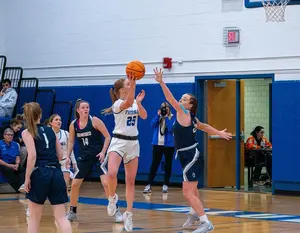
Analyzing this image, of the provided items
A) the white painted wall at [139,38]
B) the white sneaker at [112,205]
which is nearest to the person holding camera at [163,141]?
the white painted wall at [139,38]

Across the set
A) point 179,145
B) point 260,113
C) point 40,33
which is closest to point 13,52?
point 40,33

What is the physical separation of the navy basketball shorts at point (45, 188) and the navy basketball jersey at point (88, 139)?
377cm

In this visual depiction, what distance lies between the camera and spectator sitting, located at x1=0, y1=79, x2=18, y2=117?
808 inches

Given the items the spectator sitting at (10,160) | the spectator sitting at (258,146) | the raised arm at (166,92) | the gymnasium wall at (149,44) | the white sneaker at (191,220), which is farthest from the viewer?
the spectator sitting at (258,146)

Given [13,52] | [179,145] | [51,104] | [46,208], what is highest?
[13,52]

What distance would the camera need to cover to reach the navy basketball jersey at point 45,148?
8.62 meters

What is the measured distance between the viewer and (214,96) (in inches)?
759

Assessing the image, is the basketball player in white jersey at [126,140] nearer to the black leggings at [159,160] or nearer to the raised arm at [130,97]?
the raised arm at [130,97]

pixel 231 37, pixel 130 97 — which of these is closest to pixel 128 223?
pixel 130 97

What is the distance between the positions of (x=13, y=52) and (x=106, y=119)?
4217 millimetres

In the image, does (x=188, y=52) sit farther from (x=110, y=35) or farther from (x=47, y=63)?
(x=47, y=63)

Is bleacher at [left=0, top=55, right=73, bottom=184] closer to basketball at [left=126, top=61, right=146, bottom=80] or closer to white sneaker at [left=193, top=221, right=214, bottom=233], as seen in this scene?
basketball at [left=126, top=61, right=146, bottom=80]

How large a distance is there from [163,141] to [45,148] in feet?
31.3

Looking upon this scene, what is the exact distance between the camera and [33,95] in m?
22.2
